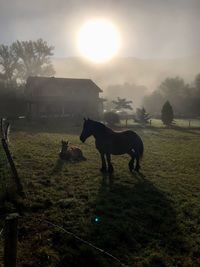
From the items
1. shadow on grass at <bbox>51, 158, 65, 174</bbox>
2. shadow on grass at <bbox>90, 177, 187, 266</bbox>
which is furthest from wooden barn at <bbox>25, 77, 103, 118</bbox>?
shadow on grass at <bbox>90, 177, 187, 266</bbox>

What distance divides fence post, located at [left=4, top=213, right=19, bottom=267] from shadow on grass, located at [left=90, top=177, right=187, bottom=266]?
2.67m

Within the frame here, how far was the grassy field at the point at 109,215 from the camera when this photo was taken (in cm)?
637

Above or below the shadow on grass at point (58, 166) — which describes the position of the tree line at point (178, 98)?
above

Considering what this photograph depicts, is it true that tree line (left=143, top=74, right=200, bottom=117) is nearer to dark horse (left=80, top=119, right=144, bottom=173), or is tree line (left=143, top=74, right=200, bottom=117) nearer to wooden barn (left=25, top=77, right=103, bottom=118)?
wooden barn (left=25, top=77, right=103, bottom=118)

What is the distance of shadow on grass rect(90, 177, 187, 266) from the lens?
677 cm

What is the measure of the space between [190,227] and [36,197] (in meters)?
4.68

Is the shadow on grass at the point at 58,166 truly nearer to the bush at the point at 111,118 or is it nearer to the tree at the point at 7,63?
the bush at the point at 111,118

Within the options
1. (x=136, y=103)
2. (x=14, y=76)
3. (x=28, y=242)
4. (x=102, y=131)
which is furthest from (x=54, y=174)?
(x=136, y=103)

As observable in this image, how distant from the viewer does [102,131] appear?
13.2 metres

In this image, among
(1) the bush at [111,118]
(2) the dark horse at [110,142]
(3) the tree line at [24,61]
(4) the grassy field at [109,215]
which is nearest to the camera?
(4) the grassy field at [109,215]

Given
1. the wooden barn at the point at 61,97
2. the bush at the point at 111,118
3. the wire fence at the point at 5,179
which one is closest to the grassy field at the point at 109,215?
the wire fence at the point at 5,179

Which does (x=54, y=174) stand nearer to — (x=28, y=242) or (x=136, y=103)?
(x=28, y=242)

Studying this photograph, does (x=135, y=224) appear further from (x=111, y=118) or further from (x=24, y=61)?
(x=24, y=61)

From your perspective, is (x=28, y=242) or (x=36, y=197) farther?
(x=36, y=197)
